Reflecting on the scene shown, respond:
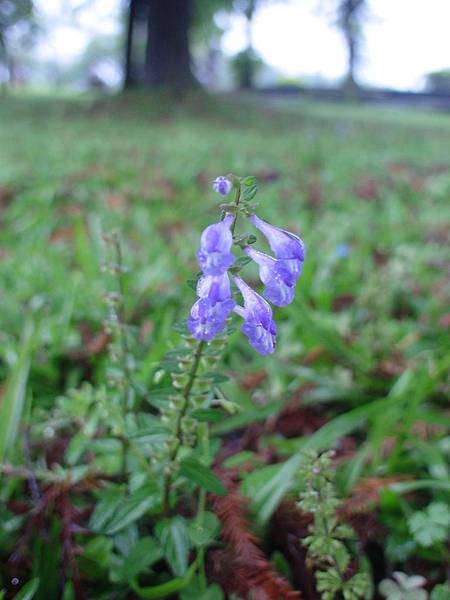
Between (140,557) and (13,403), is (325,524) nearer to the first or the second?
(140,557)

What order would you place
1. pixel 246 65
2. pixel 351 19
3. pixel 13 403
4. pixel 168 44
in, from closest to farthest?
1. pixel 13 403
2. pixel 168 44
3. pixel 246 65
4. pixel 351 19

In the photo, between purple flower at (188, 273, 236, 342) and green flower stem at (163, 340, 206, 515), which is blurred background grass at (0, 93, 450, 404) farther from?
purple flower at (188, 273, 236, 342)

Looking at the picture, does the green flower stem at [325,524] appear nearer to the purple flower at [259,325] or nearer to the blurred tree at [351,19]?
the purple flower at [259,325]

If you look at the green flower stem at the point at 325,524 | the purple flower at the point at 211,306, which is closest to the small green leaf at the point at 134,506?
the green flower stem at the point at 325,524

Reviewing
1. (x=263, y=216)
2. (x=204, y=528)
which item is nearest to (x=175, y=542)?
(x=204, y=528)

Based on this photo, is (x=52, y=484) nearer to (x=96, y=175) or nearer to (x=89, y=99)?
(x=96, y=175)

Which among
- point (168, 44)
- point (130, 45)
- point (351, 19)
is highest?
point (351, 19)
